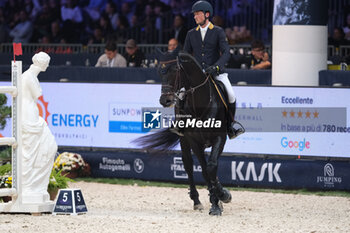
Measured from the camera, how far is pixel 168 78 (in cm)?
1109

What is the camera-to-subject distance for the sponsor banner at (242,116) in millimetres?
13781

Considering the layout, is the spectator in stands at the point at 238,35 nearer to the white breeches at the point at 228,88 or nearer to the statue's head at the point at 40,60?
the white breeches at the point at 228,88

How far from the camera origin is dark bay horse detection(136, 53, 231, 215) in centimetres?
1112

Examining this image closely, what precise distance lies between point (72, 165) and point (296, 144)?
401 cm

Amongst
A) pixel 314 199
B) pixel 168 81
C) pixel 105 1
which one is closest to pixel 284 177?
pixel 314 199

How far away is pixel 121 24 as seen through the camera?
2031cm

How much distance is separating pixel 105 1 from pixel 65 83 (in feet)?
21.0

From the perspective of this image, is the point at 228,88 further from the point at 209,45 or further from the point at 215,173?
the point at 215,173

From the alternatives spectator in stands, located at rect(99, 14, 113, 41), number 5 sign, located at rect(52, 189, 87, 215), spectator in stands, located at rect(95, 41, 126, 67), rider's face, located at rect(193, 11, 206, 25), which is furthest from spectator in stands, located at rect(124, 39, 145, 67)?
number 5 sign, located at rect(52, 189, 87, 215)

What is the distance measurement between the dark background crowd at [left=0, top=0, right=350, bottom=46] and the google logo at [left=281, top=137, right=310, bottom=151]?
3.25 metres

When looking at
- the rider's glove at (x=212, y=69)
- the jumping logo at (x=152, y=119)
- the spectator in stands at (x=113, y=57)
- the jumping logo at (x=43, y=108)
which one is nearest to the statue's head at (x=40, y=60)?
the rider's glove at (x=212, y=69)

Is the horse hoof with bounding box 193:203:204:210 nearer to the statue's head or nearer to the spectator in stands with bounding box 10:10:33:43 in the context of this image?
the statue's head

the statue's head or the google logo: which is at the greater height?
the statue's head

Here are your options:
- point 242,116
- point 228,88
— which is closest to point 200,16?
point 228,88
